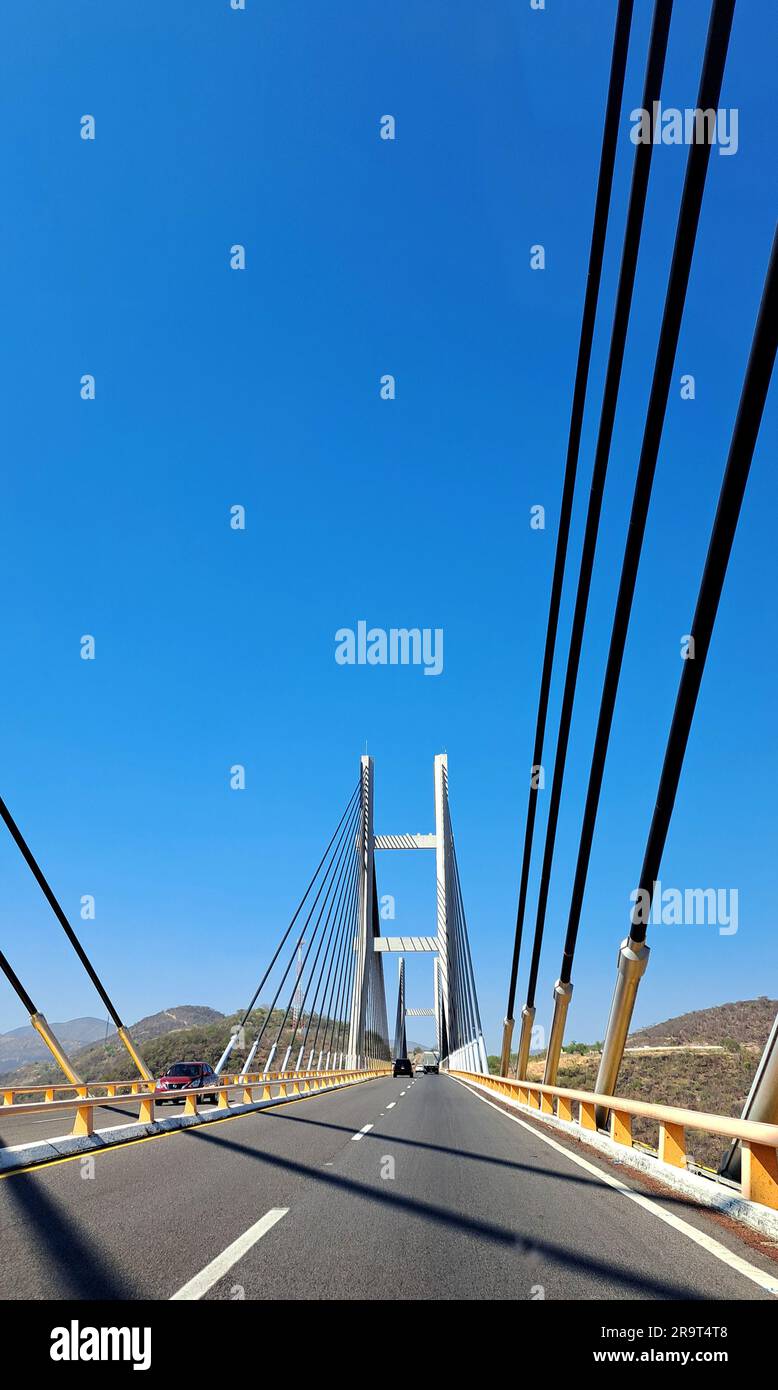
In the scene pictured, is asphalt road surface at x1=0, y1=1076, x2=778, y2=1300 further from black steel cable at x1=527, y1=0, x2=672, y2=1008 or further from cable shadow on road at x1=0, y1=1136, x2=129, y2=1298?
black steel cable at x1=527, y1=0, x2=672, y2=1008

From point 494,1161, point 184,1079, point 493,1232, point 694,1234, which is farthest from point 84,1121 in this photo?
point 184,1079

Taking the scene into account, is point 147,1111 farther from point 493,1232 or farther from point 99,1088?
point 99,1088

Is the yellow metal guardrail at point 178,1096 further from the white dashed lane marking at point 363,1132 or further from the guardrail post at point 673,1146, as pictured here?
the guardrail post at point 673,1146

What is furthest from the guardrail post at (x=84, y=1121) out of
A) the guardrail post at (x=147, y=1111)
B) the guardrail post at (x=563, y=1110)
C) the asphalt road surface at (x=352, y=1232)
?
the guardrail post at (x=563, y=1110)
